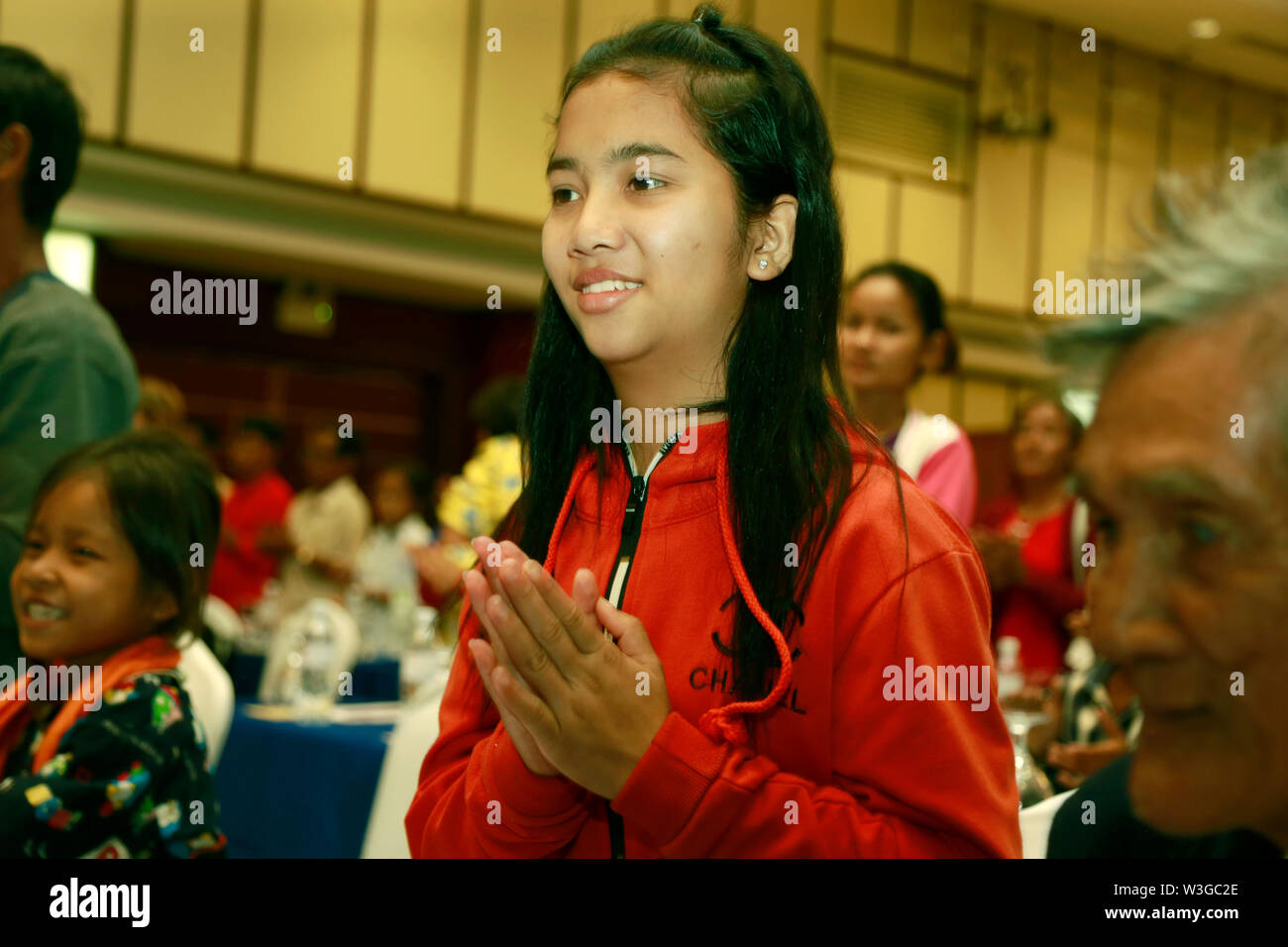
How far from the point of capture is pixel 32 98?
5.85 ft

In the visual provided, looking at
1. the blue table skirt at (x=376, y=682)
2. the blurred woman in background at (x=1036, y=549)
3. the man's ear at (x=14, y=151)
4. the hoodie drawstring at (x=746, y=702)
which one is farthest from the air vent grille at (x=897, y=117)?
the hoodie drawstring at (x=746, y=702)

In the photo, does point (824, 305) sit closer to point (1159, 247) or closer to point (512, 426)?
point (1159, 247)

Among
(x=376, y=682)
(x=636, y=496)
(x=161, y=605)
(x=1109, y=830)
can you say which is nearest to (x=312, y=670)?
(x=376, y=682)

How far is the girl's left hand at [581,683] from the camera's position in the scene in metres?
0.84

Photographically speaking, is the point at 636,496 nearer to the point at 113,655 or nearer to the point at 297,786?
the point at 113,655

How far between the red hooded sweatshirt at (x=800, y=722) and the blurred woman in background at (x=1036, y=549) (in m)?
1.93

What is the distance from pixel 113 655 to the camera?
5.41 feet
